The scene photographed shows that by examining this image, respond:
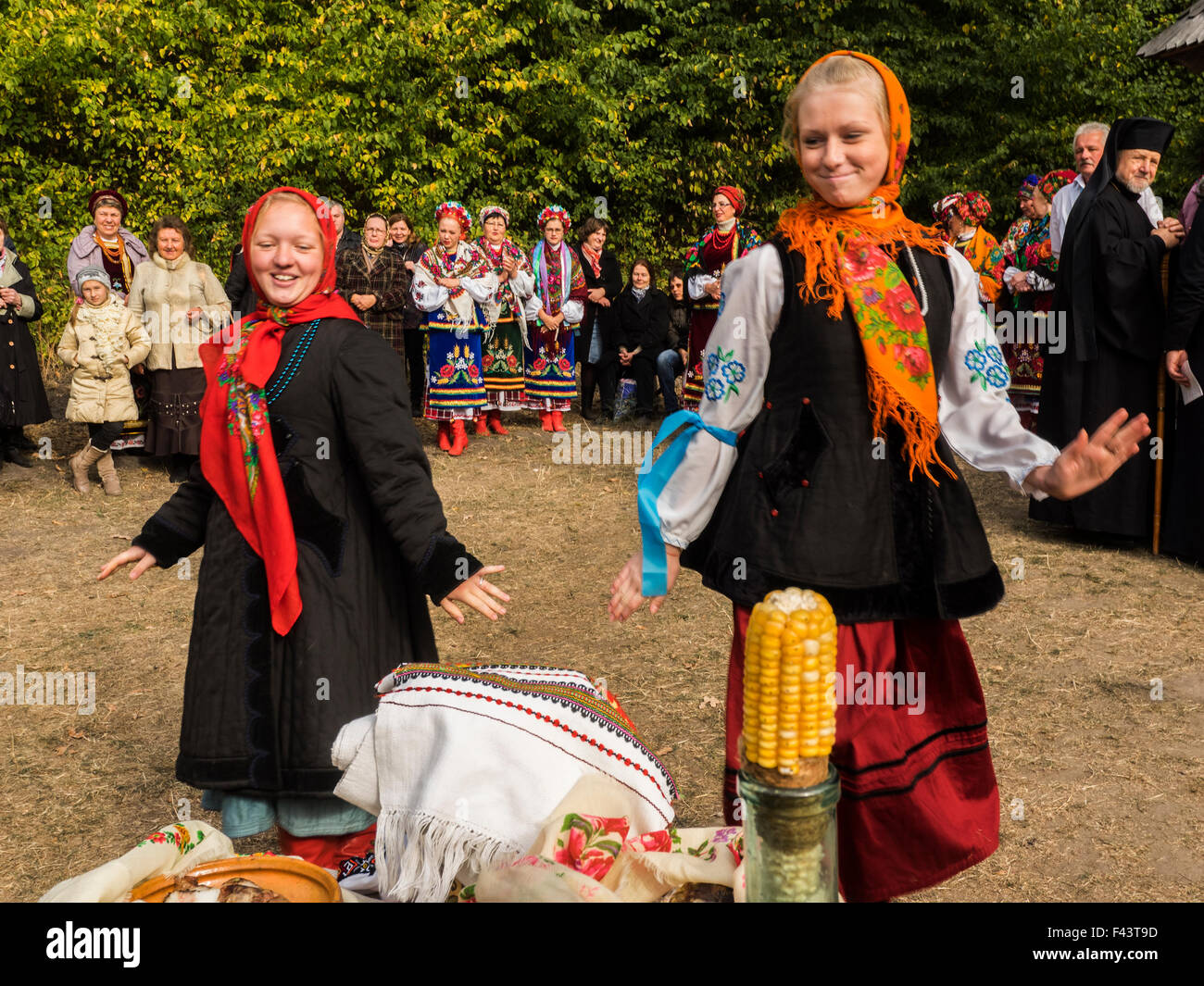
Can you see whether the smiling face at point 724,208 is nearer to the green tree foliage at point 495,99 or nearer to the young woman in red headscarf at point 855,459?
the young woman in red headscarf at point 855,459

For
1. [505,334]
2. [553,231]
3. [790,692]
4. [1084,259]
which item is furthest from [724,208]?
[790,692]

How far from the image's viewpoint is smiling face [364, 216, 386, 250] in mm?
11406

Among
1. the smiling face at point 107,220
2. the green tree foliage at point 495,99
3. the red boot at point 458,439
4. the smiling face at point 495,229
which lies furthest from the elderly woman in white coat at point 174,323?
the green tree foliage at point 495,99

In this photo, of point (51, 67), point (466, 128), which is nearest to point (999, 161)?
point (466, 128)

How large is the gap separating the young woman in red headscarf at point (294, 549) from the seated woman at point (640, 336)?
31.2 ft

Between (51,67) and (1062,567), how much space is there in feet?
51.3

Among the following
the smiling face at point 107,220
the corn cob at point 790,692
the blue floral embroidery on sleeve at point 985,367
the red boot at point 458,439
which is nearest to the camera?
the corn cob at point 790,692

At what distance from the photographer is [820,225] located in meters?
2.80

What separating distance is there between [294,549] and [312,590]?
13cm

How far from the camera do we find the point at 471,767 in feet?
7.97

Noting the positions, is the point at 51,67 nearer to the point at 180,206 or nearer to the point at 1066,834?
the point at 180,206

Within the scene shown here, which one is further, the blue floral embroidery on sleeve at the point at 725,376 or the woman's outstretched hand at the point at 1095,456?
the blue floral embroidery on sleeve at the point at 725,376

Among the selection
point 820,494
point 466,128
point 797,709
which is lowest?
point 797,709

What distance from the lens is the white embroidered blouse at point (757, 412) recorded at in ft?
8.94
